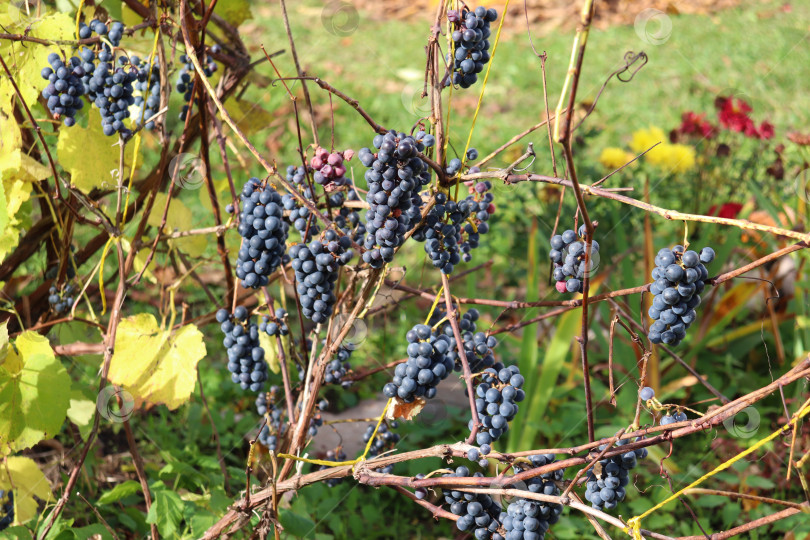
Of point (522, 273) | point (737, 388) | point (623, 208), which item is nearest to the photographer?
point (737, 388)

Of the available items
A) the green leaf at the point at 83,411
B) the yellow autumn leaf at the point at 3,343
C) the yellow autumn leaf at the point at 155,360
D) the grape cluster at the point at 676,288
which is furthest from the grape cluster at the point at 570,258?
the green leaf at the point at 83,411

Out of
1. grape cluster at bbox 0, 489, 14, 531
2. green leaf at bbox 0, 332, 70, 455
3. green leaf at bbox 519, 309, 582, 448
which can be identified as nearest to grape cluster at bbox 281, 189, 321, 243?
green leaf at bbox 0, 332, 70, 455

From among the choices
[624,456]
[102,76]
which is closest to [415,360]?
[624,456]

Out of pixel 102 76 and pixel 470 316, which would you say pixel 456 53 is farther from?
pixel 102 76

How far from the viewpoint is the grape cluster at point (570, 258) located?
1115mm

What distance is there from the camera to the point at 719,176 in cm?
324

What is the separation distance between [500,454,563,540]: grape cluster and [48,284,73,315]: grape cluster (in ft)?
3.92

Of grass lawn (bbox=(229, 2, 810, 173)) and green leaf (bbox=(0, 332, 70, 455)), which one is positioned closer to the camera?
green leaf (bbox=(0, 332, 70, 455))

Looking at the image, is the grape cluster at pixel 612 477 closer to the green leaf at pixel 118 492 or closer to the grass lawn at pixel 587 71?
the green leaf at pixel 118 492

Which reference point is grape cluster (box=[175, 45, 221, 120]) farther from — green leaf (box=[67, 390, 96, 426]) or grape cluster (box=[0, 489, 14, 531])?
grape cluster (box=[0, 489, 14, 531])

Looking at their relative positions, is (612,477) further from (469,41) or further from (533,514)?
(469,41)

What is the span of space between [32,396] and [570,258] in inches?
42.2

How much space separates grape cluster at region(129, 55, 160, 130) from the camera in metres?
1.50

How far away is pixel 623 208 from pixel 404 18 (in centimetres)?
434
